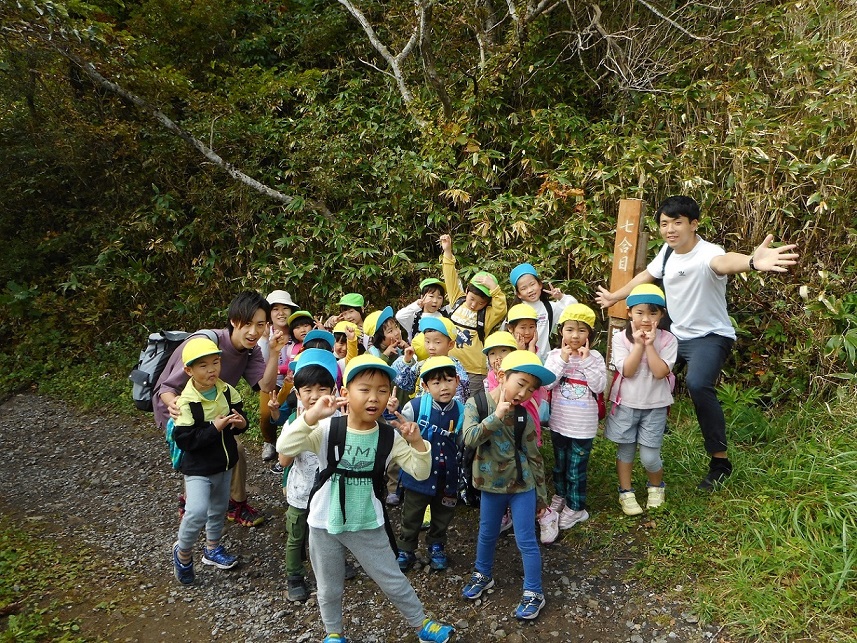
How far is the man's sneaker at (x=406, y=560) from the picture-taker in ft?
13.6

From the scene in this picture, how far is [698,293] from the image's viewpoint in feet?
14.4

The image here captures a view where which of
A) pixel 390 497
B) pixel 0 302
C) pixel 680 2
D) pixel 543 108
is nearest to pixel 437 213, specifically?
pixel 543 108

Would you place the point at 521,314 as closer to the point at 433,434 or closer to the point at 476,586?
the point at 433,434

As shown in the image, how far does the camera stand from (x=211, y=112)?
925cm

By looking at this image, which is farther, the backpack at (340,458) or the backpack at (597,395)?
the backpack at (597,395)

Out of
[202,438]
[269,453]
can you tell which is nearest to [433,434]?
[202,438]

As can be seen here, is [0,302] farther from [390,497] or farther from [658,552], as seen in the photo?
[658,552]

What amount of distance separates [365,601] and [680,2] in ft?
29.2

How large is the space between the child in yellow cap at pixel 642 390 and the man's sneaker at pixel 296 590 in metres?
2.50

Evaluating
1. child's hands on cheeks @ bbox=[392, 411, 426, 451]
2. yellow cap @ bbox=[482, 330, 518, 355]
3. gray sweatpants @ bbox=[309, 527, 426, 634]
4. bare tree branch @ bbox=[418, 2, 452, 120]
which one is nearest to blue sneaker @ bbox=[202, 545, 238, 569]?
gray sweatpants @ bbox=[309, 527, 426, 634]

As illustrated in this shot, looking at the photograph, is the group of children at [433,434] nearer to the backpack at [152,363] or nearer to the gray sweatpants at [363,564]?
the gray sweatpants at [363,564]

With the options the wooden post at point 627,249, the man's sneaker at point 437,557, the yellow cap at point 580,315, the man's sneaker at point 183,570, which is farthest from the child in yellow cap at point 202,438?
the wooden post at point 627,249

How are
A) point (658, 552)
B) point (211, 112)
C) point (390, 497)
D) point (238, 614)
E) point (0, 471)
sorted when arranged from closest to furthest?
point (238, 614) < point (658, 552) < point (390, 497) < point (0, 471) < point (211, 112)

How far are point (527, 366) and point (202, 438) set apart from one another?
2.15 meters
